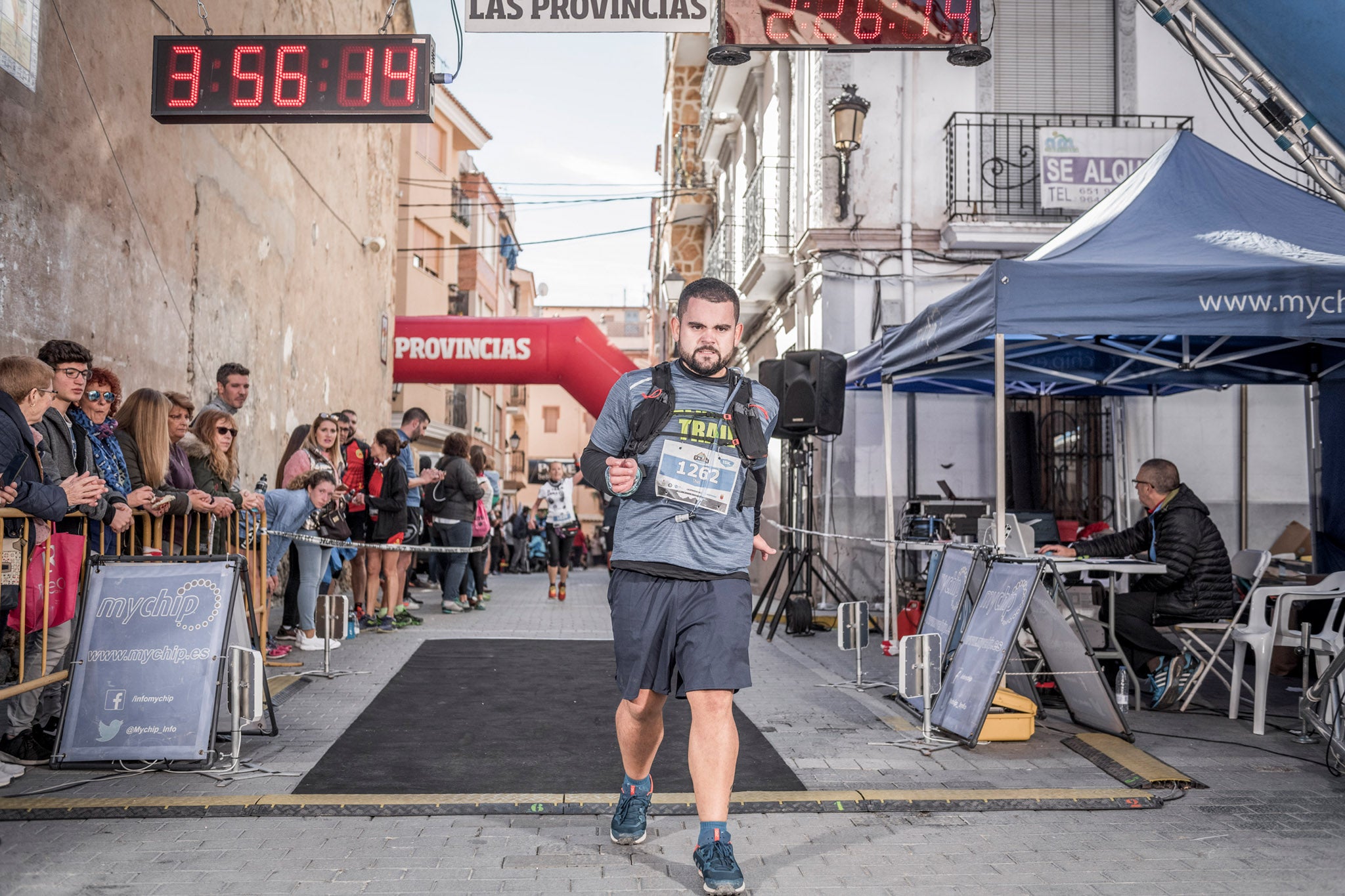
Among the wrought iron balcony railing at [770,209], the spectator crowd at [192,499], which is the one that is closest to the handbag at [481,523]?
the spectator crowd at [192,499]

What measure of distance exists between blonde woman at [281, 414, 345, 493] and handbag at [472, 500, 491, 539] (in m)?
3.94

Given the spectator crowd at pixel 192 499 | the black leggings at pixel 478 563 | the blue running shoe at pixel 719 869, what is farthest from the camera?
the black leggings at pixel 478 563

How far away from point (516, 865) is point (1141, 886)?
2053 millimetres

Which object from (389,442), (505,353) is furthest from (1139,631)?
(505,353)

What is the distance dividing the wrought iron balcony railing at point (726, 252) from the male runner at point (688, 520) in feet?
49.8

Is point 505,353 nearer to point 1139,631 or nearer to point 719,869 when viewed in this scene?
point 1139,631

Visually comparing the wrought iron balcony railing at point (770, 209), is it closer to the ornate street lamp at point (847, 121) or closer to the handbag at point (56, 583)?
the ornate street lamp at point (847, 121)

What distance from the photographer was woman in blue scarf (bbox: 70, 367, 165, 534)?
19.5 feet

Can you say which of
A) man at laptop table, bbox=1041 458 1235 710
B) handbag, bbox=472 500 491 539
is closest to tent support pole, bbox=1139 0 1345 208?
man at laptop table, bbox=1041 458 1235 710

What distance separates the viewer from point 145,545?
20.4 feet

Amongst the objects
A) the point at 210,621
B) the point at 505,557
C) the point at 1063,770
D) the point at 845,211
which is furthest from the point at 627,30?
the point at 505,557

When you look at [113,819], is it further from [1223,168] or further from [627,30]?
[1223,168]

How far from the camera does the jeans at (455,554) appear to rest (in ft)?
44.5

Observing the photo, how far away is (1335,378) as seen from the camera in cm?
943
